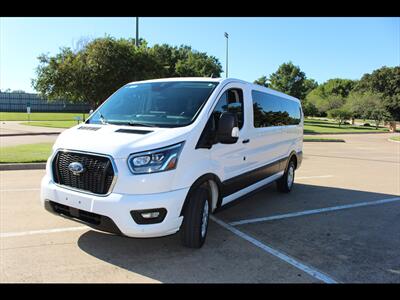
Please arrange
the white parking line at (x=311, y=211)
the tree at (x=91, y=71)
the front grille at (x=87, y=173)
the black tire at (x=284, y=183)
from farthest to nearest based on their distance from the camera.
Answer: the tree at (x=91, y=71) → the black tire at (x=284, y=183) → the white parking line at (x=311, y=211) → the front grille at (x=87, y=173)

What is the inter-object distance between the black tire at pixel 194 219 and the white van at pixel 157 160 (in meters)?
0.01

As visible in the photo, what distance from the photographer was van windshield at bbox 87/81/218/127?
4719 millimetres

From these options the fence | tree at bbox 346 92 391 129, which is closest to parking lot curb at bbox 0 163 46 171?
tree at bbox 346 92 391 129

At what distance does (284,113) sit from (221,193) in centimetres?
345

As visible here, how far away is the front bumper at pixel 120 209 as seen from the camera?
3928 mm

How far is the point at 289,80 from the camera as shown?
198 feet

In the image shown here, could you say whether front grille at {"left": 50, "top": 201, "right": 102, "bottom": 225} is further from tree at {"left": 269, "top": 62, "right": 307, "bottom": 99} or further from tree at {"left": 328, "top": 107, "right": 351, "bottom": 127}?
tree at {"left": 328, "top": 107, "right": 351, "bottom": 127}

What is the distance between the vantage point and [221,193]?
199 inches

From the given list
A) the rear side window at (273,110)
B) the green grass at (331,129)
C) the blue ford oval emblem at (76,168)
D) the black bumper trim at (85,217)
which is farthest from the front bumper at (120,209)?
the green grass at (331,129)

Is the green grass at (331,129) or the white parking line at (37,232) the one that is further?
the green grass at (331,129)

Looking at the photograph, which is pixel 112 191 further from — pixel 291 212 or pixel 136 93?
pixel 291 212

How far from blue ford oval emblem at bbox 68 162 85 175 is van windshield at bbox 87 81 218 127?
88 centimetres

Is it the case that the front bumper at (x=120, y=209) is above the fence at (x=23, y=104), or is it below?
below

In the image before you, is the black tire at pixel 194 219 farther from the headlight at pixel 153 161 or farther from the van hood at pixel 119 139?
the van hood at pixel 119 139
